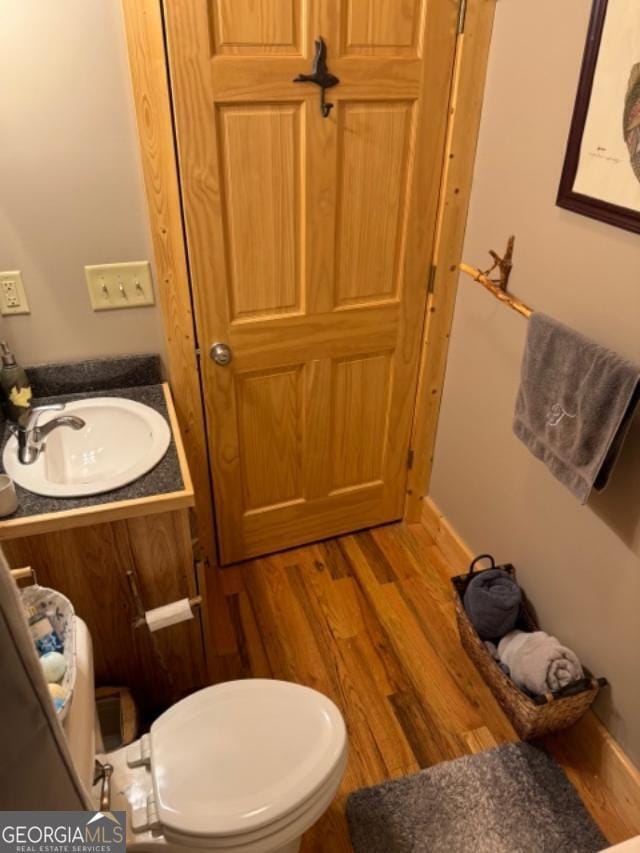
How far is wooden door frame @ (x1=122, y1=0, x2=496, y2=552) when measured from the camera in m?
1.40

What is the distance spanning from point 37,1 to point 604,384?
4.79ft

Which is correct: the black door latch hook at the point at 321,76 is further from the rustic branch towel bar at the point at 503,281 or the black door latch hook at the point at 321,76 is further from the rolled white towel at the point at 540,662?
the rolled white towel at the point at 540,662

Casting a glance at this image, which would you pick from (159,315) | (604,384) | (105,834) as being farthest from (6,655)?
(159,315)

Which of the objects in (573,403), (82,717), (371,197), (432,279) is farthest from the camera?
(432,279)

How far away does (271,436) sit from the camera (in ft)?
6.55

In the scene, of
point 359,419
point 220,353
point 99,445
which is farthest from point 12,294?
point 359,419

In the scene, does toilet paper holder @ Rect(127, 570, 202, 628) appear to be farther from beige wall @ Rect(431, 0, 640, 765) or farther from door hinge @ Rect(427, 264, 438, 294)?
door hinge @ Rect(427, 264, 438, 294)

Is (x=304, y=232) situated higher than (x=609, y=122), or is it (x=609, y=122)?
(x=609, y=122)

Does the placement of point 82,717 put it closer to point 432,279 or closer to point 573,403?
point 573,403

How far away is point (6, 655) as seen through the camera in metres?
0.46

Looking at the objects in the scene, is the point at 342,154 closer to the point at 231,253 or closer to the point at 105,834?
the point at 231,253

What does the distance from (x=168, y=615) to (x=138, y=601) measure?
0.30 ft

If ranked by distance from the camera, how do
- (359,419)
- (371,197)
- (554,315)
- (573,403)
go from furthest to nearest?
(359,419) → (371,197) → (554,315) → (573,403)

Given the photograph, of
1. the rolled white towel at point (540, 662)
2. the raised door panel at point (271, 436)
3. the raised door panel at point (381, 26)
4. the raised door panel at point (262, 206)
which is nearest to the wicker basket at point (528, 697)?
the rolled white towel at point (540, 662)
